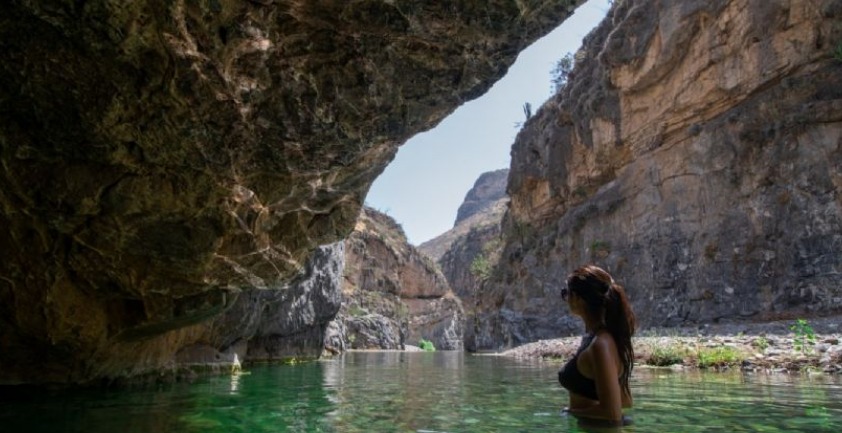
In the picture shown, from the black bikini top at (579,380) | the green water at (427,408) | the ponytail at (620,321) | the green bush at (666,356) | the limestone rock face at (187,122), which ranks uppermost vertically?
the limestone rock face at (187,122)

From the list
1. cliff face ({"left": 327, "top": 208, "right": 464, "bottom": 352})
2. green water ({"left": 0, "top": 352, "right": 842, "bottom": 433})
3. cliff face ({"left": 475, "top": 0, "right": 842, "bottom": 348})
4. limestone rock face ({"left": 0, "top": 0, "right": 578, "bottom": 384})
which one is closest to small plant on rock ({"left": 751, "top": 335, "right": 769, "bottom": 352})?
green water ({"left": 0, "top": 352, "right": 842, "bottom": 433})

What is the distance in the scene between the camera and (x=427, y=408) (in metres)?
7.54

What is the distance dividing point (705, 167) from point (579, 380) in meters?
27.6

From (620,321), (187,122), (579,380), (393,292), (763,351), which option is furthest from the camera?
(393,292)

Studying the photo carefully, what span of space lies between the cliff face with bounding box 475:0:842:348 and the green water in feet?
51.0

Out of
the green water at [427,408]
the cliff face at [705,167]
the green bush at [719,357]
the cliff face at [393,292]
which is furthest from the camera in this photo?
the cliff face at [393,292]

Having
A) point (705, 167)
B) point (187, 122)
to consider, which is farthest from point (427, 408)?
point (705, 167)

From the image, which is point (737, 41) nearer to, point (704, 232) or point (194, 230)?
point (704, 232)

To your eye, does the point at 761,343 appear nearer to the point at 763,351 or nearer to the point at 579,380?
the point at 763,351

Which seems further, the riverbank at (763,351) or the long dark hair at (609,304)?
the riverbank at (763,351)

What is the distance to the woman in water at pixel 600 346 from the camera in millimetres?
4152

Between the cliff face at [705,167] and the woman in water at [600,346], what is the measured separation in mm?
21088

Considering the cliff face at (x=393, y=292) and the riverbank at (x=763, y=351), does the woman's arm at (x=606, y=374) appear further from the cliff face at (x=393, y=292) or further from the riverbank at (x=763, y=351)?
the cliff face at (x=393, y=292)

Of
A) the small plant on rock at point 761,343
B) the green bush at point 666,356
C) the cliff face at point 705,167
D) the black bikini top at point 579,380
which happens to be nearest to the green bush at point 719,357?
the small plant on rock at point 761,343
